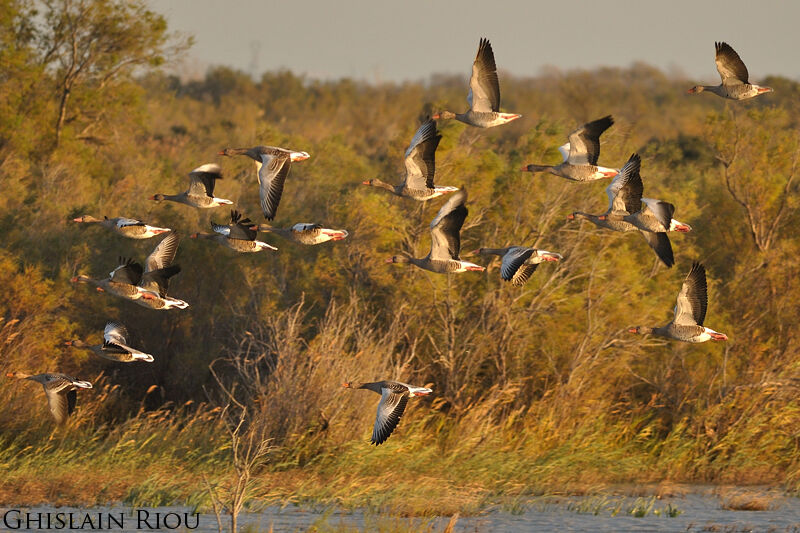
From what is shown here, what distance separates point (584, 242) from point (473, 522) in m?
7.09

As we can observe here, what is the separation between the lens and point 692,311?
1670 cm

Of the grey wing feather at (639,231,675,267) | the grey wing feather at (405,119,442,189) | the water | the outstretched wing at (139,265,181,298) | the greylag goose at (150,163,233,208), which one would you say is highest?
the grey wing feather at (405,119,442,189)

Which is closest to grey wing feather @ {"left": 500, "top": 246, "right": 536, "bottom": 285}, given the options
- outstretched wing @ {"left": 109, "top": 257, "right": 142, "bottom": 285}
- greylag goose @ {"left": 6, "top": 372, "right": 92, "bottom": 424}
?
outstretched wing @ {"left": 109, "top": 257, "right": 142, "bottom": 285}

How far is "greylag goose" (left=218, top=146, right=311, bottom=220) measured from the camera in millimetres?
15548

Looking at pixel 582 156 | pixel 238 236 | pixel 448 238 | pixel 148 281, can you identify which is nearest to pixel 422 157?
pixel 448 238

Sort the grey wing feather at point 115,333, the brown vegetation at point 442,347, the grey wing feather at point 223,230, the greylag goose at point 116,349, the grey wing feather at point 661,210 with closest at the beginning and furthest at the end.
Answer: the grey wing feather at point 661,210 < the greylag goose at point 116,349 < the grey wing feather at point 223,230 < the grey wing feather at point 115,333 < the brown vegetation at point 442,347

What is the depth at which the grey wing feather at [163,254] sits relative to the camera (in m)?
17.9

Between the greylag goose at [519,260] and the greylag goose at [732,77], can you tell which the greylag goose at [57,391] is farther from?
the greylag goose at [732,77]

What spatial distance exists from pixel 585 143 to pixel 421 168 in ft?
7.27

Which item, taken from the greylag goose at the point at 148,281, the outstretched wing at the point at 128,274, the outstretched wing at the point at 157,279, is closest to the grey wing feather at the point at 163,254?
the greylag goose at the point at 148,281

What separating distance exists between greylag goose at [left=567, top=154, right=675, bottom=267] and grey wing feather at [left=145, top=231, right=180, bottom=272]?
5.78m

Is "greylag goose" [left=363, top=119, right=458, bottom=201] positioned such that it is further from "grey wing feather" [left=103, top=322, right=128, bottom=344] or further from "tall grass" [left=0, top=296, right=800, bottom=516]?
"grey wing feather" [left=103, top=322, right=128, bottom=344]

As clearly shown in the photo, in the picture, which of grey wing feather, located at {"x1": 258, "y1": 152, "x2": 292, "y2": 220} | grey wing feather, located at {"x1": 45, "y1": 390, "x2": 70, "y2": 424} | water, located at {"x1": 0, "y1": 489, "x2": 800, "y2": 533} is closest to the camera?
grey wing feather, located at {"x1": 258, "y1": 152, "x2": 292, "y2": 220}

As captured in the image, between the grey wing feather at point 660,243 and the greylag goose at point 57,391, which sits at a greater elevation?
the grey wing feather at point 660,243
